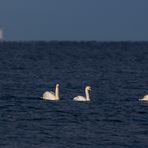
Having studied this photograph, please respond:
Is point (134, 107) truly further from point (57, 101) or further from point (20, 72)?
point (20, 72)

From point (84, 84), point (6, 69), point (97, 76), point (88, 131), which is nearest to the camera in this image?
point (88, 131)

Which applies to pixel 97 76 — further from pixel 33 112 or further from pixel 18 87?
pixel 33 112

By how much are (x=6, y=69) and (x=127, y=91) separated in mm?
21684

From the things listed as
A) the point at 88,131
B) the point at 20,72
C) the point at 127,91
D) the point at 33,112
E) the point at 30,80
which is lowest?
the point at 88,131

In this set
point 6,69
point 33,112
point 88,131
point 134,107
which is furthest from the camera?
point 6,69

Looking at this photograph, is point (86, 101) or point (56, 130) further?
point (86, 101)

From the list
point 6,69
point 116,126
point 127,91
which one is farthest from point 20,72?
point 116,126

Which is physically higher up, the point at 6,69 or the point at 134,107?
the point at 6,69

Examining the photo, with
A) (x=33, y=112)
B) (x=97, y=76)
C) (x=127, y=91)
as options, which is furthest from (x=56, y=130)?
(x=97, y=76)

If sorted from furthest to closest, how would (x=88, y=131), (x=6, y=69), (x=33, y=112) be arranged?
1. (x=6, y=69)
2. (x=33, y=112)
3. (x=88, y=131)

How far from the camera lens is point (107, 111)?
39.4 meters

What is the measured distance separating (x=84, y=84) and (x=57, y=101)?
35.2 ft

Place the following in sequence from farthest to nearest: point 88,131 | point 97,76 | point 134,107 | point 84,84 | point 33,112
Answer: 1. point 97,76
2. point 84,84
3. point 134,107
4. point 33,112
5. point 88,131

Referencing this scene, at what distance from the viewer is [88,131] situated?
33438mm
